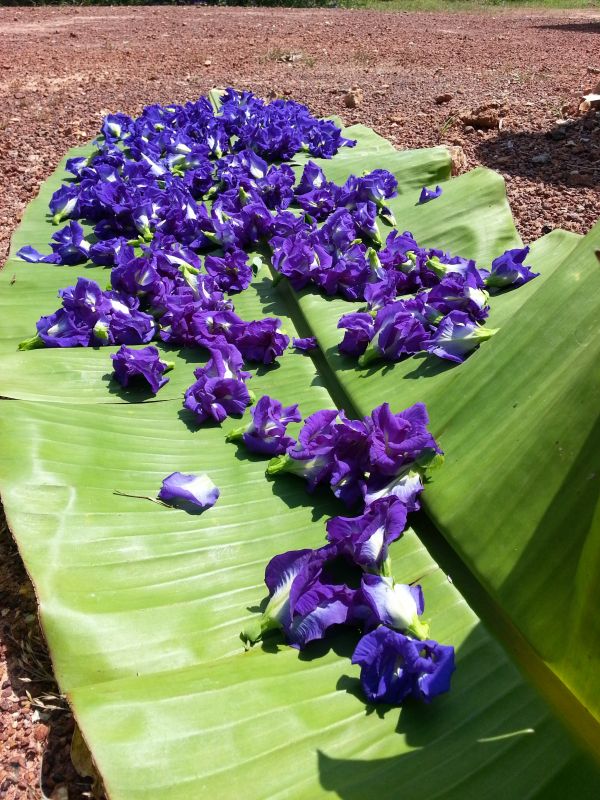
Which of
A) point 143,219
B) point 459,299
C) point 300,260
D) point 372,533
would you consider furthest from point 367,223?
point 372,533

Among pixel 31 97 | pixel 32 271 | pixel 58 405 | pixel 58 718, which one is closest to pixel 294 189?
pixel 32 271

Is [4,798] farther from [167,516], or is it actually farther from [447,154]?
[447,154]

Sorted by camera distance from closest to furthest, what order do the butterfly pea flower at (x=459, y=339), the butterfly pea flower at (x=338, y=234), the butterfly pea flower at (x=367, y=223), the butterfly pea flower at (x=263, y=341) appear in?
the butterfly pea flower at (x=459, y=339)
the butterfly pea flower at (x=263, y=341)
the butterfly pea flower at (x=338, y=234)
the butterfly pea flower at (x=367, y=223)

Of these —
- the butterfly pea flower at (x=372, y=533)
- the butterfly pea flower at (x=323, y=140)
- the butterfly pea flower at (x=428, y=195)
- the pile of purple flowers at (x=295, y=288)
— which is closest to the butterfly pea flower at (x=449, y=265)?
the pile of purple flowers at (x=295, y=288)

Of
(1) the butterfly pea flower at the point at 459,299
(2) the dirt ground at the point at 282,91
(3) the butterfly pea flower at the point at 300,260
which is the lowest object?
(2) the dirt ground at the point at 282,91

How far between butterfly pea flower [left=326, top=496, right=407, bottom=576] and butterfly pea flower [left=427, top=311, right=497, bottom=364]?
0.62 m

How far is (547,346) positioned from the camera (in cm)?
151

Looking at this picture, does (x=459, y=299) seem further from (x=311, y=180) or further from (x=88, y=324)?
(x=311, y=180)

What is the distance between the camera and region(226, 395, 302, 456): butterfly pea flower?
1.78 metres

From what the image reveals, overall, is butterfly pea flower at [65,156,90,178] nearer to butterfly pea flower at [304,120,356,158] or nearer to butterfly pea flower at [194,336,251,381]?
butterfly pea flower at [304,120,356,158]

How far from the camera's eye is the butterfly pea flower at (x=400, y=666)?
1.09 metres

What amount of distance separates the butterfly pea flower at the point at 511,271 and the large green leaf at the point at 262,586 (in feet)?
0.34

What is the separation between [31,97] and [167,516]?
6.42 m

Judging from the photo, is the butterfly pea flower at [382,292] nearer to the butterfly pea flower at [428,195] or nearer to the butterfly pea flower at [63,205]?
the butterfly pea flower at [428,195]
